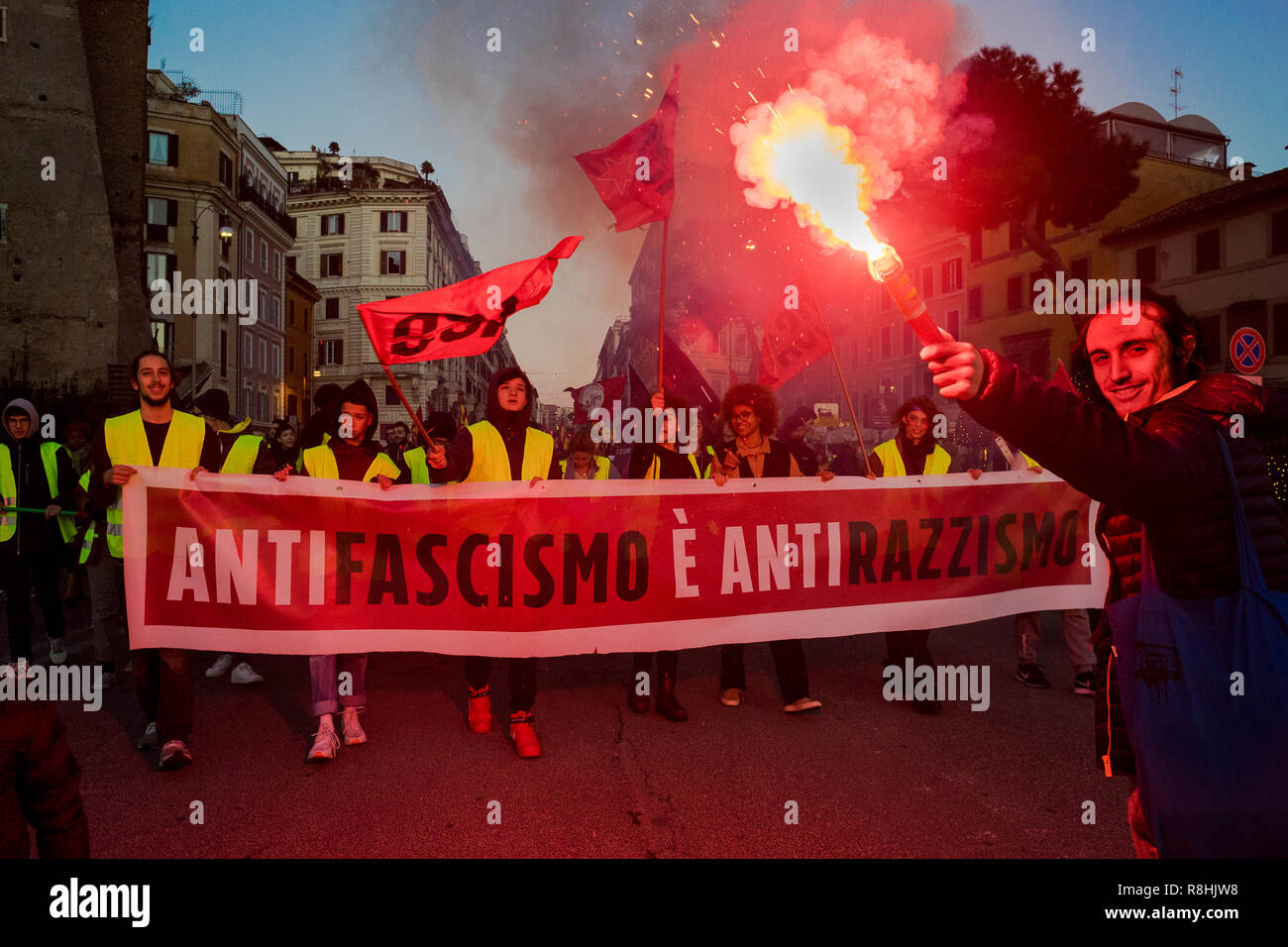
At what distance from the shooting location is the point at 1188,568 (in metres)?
1.63

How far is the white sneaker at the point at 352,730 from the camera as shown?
4.93 metres

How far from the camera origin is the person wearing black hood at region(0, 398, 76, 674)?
6.66 metres

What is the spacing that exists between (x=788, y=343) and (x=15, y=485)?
641 cm

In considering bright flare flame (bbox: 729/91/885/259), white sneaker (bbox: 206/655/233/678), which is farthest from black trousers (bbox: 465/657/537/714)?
bright flare flame (bbox: 729/91/885/259)

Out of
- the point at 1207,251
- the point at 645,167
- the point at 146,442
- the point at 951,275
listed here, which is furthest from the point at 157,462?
the point at 951,275

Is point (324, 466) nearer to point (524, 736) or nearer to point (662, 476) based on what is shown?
point (524, 736)

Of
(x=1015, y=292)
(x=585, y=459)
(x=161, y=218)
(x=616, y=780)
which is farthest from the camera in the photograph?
(x=1015, y=292)

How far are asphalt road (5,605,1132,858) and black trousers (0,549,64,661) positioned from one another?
1015 millimetres

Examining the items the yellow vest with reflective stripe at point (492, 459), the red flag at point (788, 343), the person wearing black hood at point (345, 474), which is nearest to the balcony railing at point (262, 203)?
the red flag at point (788, 343)

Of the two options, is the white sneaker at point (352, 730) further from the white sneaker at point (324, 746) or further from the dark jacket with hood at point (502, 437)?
the dark jacket with hood at point (502, 437)

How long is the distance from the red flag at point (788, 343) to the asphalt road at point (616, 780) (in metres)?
2.50

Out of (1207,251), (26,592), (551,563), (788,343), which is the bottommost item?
(26,592)
